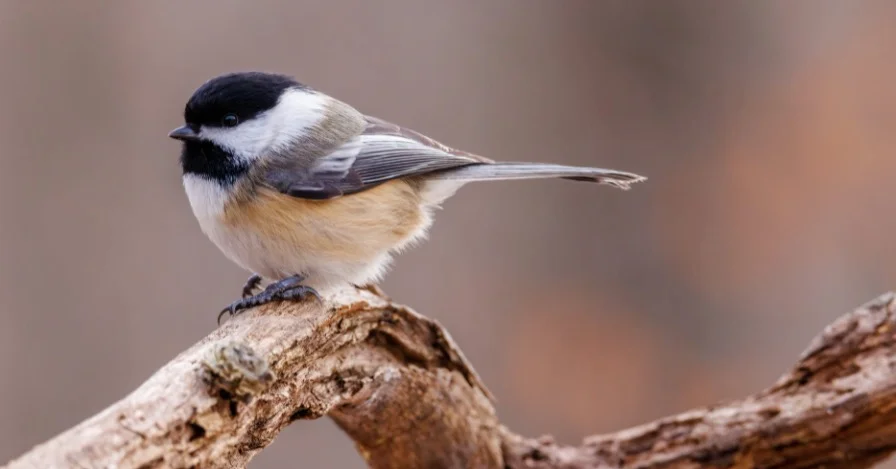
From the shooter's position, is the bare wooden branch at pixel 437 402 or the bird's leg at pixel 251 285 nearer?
the bare wooden branch at pixel 437 402

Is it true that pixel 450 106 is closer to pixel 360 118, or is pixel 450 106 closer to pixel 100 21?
pixel 360 118

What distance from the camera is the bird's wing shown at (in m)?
1.90

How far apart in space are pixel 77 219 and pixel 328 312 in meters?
1.91

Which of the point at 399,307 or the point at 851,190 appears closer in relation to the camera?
the point at 399,307

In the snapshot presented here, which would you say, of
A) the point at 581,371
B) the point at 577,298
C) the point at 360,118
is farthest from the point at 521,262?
the point at 360,118

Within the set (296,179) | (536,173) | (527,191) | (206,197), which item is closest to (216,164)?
(206,197)

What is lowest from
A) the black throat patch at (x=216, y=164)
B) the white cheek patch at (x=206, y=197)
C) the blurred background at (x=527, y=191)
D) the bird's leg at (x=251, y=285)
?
the bird's leg at (x=251, y=285)

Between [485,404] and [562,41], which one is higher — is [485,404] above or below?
below

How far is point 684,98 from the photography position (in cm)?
329

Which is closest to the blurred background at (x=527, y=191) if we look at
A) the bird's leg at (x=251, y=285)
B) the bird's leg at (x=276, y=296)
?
the bird's leg at (x=251, y=285)

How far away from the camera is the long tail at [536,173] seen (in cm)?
194

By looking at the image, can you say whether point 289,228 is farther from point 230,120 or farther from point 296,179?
point 230,120

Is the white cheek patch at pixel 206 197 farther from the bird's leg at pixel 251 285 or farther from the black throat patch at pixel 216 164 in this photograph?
the bird's leg at pixel 251 285

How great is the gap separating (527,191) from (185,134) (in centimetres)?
177
